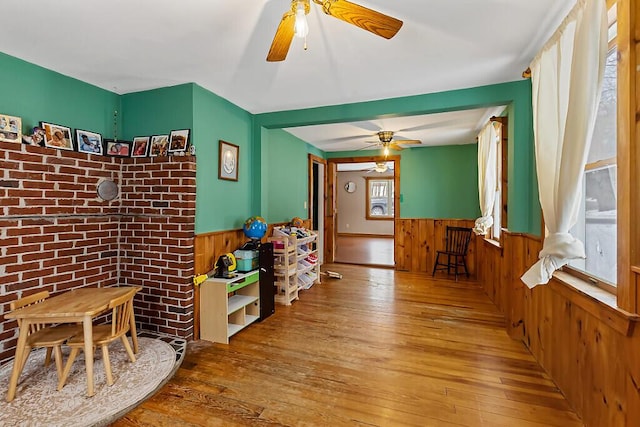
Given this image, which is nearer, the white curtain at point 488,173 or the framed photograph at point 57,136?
the framed photograph at point 57,136

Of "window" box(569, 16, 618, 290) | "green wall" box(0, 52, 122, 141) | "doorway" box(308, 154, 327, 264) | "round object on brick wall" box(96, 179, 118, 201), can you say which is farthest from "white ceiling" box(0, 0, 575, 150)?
"doorway" box(308, 154, 327, 264)

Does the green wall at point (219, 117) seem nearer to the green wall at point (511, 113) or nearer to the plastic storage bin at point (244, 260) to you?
the green wall at point (511, 113)

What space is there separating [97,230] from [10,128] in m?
0.98

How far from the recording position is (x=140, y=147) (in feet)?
9.14

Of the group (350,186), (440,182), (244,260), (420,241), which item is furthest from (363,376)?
(350,186)

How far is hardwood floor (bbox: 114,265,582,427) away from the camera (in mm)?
1673

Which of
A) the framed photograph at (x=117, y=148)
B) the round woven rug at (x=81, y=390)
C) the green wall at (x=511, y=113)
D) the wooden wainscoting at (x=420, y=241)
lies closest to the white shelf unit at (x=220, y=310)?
the round woven rug at (x=81, y=390)

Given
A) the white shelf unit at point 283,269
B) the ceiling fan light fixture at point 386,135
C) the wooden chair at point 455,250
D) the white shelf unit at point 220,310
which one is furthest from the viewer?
the wooden chair at point 455,250

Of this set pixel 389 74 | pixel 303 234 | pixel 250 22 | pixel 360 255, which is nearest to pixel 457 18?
pixel 389 74

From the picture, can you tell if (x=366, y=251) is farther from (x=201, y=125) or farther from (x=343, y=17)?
(x=343, y=17)

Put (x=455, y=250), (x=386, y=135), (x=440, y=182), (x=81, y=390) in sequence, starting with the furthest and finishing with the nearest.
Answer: (x=440, y=182) < (x=455, y=250) < (x=386, y=135) < (x=81, y=390)

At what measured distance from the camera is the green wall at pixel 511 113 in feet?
8.13

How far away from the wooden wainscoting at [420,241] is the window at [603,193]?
11.3 ft

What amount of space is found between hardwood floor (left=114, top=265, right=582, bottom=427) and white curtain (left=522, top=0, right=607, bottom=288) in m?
0.80
